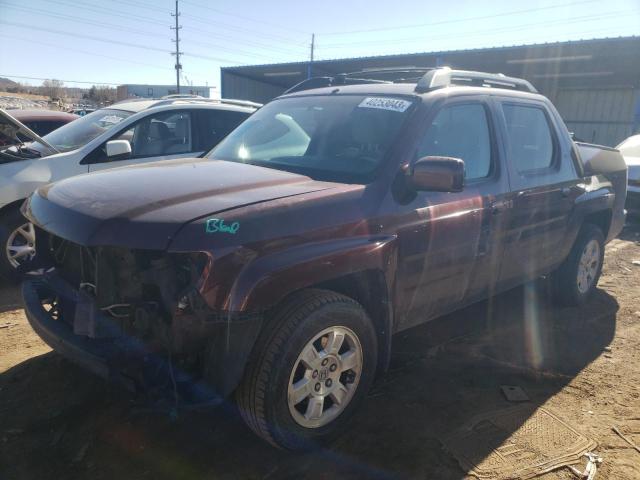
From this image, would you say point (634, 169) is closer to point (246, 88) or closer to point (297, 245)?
point (297, 245)

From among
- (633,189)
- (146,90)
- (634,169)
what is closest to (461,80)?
(633,189)

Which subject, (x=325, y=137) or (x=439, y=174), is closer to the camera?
(x=439, y=174)

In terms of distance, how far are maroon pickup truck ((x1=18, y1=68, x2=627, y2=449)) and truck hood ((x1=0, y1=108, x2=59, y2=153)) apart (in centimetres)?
216

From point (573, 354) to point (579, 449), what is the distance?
4.30 feet

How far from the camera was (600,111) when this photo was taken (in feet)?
65.9

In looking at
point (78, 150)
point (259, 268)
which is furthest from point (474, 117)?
point (78, 150)

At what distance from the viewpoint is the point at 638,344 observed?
13.8ft

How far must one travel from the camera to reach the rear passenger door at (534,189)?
374cm

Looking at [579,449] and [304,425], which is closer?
[304,425]

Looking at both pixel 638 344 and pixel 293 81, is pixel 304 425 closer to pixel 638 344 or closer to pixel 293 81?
pixel 638 344

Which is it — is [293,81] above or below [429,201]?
above

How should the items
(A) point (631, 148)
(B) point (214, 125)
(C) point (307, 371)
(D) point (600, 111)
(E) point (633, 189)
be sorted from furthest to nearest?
1. (D) point (600, 111)
2. (A) point (631, 148)
3. (E) point (633, 189)
4. (B) point (214, 125)
5. (C) point (307, 371)

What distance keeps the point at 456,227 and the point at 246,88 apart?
26.6 metres

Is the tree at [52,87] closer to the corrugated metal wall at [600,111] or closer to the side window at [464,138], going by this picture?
the corrugated metal wall at [600,111]
